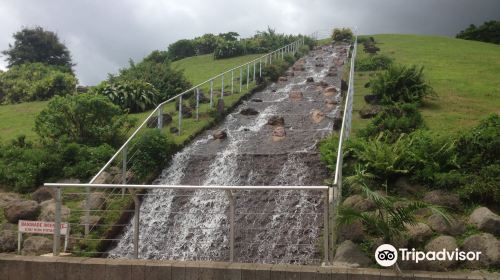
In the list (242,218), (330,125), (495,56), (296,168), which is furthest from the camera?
(495,56)

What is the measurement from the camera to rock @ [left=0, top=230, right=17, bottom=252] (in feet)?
31.1

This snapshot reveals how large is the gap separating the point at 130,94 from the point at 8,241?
37.4ft

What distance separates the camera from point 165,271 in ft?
20.7

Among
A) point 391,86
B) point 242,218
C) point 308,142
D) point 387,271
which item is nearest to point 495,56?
point 391,86

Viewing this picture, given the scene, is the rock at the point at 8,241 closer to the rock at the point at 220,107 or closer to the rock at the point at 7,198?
the rock at the point at 7,198

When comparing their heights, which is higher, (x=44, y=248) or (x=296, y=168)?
(x=296, y=168)

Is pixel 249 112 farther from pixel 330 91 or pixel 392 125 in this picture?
pixel 392 125

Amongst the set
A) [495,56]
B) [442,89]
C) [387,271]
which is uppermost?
[495,56]

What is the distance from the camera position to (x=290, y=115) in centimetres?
1759

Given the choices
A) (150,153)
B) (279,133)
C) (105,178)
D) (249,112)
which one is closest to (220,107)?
(249,112)

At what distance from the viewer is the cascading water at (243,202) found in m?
9.13

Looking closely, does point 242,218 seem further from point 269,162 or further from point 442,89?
point 442,89

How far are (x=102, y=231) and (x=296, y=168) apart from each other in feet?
14.8

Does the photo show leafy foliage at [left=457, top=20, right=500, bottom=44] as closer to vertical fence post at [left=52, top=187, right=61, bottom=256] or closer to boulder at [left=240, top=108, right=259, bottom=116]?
boulder at [left=240, top=108, right=259, bottom=116]
